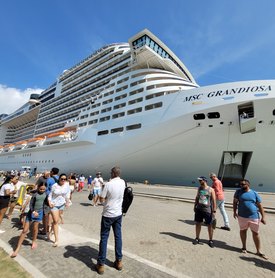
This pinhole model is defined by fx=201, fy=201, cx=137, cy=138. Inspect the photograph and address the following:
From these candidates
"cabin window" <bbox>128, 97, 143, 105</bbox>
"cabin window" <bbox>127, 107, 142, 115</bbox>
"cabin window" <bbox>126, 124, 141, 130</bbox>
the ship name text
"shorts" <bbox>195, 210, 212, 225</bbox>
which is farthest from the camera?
"cabin window" <bbox>128, 97, 143, 105</bbox>

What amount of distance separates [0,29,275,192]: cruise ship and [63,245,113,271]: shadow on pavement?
13.0 meters

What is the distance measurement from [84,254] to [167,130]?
13407 mm

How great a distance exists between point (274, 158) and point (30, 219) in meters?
17.0

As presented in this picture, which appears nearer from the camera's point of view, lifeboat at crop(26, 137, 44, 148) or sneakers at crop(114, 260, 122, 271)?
sneakers at crop(114, 260, 122, 271)

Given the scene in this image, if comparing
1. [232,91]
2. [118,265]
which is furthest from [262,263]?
[232,91]

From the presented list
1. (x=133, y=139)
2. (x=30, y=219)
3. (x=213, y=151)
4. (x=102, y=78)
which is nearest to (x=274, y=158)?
(x=213, y=151)

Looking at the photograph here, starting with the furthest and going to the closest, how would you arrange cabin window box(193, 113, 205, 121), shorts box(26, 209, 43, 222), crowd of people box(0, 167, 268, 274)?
1. cabin window box(193, 113, 205, 121)
2. shorts box(26, 209, 43, 222)
3. crowd of people box(0, 167, 268, 274)

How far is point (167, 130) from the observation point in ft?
53.4

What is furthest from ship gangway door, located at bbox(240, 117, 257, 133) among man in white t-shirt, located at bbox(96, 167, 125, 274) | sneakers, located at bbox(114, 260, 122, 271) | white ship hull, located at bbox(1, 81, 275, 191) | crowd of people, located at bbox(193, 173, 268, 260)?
sneakers, located at bbox(114, 260, 122, 271)

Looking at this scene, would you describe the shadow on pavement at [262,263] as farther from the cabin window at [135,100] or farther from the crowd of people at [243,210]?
the cabin window at [135,100]

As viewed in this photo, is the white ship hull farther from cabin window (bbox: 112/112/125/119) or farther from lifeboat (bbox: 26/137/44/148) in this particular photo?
lifeboat (bbox: 26/137/44/148)

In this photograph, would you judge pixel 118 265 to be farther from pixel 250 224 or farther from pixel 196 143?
pixel 196 143

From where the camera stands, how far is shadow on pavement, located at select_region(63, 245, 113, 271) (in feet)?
10.7

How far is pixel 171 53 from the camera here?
94.3 feet
